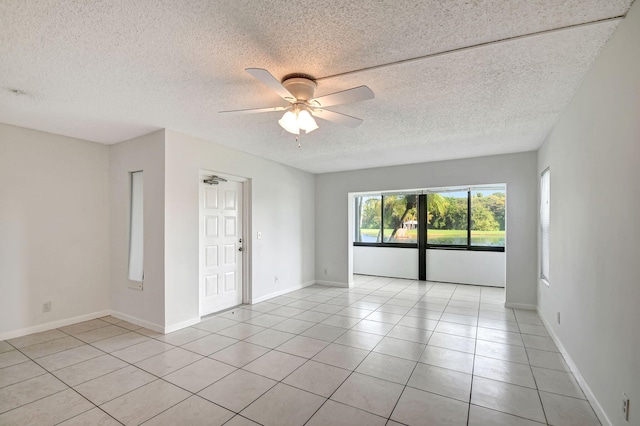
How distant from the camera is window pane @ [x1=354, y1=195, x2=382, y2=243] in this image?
777 centimetres

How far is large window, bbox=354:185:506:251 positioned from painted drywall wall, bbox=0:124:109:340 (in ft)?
18.0

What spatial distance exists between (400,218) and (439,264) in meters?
1.42

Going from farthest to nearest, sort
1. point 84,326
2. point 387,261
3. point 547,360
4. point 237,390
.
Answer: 1. point 387,261
2. point 84,326
3. point 547,360
4. point 237,390

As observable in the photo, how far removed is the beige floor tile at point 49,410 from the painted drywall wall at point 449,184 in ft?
15.3

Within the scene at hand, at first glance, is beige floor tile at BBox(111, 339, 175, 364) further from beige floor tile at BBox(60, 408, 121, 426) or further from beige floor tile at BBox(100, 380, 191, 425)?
beige floor tile at BBox(60, 408, 121, 426)

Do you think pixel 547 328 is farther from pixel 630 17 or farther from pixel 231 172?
pixel 231 172

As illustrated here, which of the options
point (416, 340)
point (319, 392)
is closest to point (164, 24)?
point (319, 392)

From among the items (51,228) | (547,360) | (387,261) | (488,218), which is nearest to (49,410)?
(51,228)

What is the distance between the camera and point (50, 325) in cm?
375

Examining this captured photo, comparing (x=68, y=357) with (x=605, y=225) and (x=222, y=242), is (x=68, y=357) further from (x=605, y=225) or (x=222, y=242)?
(x=605, y=225)

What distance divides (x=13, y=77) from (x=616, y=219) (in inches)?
172

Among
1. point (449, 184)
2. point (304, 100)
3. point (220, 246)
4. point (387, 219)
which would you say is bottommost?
point (220, 246)

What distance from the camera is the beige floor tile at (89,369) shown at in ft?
8.41

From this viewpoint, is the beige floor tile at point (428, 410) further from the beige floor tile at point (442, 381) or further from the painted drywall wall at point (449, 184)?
the painted drywall wall at point (449, 184)
